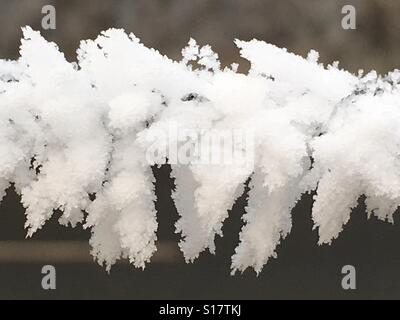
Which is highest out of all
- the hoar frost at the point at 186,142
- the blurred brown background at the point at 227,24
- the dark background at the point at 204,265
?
the blurred brown background at the point at 227,24

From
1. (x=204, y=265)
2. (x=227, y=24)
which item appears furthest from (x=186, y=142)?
(x=227, y=24)

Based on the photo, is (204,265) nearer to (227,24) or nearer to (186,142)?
(186,142)

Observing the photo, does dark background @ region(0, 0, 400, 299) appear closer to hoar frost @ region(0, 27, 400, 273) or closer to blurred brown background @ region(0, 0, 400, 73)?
hoar frost @ region(0, 27, 400, 273)

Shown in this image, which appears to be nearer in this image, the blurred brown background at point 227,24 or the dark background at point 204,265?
the dark background at point 204,265

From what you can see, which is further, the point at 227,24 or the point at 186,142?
the point at 227,24

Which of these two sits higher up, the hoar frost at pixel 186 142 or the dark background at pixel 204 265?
the hoar frost at pixel 186 142

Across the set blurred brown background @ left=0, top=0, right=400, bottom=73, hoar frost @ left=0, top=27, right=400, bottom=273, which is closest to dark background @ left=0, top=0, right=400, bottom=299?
hoar frost @ left=0, top=27, right=400, bottom=273

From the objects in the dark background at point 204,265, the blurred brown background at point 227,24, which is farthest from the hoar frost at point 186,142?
the blurred brown background at point 227,24

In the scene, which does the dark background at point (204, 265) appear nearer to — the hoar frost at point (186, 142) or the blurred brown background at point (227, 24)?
the hoar frost at point (186, 142)

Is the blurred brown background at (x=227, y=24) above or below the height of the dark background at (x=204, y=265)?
above
